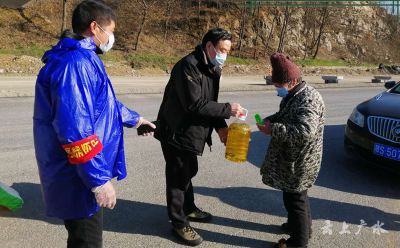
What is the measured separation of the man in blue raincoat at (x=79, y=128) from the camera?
1.93 meters

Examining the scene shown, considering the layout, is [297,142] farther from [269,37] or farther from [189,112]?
[269,37]

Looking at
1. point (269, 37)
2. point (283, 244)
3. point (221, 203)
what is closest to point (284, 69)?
point (283, 244)

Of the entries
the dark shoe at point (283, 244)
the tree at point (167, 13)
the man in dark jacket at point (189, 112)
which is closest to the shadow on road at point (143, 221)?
the dark shoe at point (283, 244)

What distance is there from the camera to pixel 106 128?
2217 millimetres

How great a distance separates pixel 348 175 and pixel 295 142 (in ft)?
Result: 9.55

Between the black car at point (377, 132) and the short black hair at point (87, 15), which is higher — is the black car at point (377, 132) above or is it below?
below

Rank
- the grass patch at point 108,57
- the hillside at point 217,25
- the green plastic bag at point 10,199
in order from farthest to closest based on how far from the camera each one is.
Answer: the hillside at point 217,25
the grass patch at point 108,57
the green plastic bag at point 10,199

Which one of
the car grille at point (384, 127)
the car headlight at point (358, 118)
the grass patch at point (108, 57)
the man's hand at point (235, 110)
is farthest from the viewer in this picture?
the grass patch at point (108, 57)

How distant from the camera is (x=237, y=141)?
3.94m

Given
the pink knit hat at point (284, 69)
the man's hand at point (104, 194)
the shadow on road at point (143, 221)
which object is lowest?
the shadow on road at point (143, 221)

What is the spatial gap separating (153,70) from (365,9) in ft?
151

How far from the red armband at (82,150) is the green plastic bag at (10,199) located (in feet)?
7.62

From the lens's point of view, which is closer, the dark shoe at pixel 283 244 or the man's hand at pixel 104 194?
the man's hand at pixel 104 194

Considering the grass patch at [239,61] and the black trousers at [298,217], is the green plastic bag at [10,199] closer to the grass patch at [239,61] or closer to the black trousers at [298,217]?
the black trousers at [298,217]
